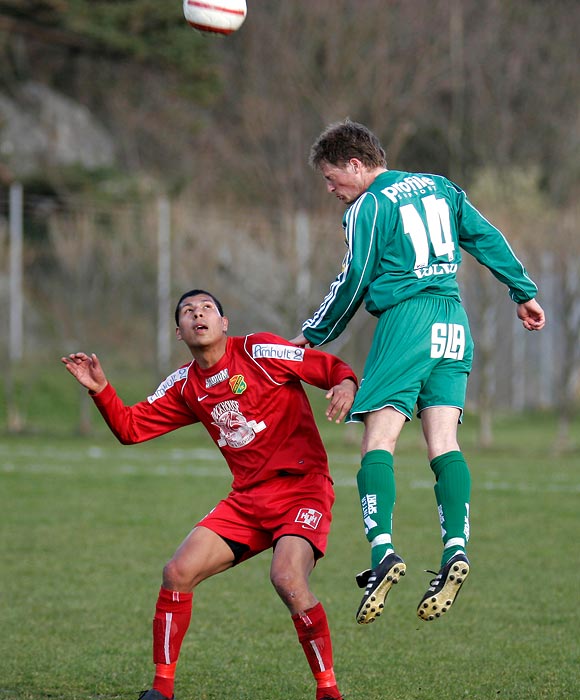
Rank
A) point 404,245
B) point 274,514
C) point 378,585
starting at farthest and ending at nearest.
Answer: point 274,514, point 404,245, point 378,585

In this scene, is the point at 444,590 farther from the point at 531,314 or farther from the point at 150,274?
the point at 150,274

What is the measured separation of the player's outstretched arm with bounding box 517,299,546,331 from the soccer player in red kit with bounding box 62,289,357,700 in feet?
3.05

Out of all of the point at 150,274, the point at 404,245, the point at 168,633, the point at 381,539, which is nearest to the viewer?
the point at 381,539

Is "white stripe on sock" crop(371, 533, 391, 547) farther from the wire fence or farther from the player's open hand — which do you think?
the wire fence

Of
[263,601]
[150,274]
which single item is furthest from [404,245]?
[150,274]

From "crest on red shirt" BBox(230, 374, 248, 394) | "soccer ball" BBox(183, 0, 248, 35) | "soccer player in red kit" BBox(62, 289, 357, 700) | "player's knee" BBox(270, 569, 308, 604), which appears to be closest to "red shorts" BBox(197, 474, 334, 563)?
"soccer player in red kit" BBox(62, 289, 357, 700)

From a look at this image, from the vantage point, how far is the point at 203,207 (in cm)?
2667

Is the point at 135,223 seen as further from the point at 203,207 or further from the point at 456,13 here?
the point at 456,13

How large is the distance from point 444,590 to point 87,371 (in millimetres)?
2129

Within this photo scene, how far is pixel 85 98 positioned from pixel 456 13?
40.5ft

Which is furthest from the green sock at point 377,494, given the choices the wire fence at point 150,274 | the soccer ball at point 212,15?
the wire fence at point 150,274

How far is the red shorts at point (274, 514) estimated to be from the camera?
5.75 meters

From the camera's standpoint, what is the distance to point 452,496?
5.48 metres

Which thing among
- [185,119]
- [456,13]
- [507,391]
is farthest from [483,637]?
[456,13]
